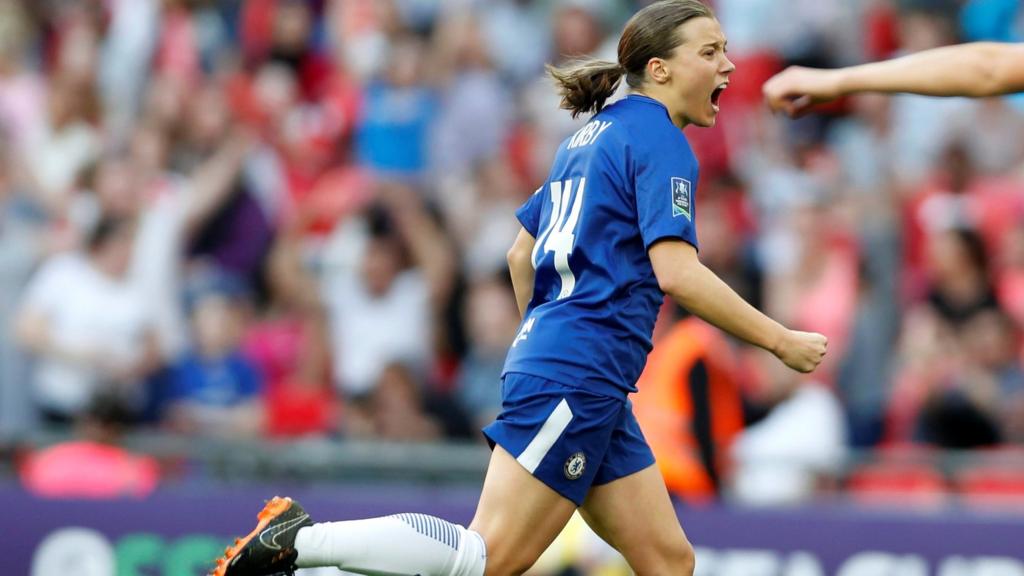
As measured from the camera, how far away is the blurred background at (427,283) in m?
8.58

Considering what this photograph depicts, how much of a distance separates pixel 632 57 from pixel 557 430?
4.00 feet

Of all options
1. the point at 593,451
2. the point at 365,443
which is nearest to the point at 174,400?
the point at 365,443

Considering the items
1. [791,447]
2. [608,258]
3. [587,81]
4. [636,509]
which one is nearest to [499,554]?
[636,509]

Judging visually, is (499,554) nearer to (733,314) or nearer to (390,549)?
(390,549)

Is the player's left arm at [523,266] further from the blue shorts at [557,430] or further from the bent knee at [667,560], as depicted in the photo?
the bent knee at [667,560]

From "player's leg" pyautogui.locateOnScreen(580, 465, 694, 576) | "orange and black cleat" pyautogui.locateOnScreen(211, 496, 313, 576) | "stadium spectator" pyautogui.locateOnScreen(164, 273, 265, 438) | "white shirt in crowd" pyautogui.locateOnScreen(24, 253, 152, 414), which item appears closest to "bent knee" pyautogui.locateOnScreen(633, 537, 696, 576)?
"player's leg" pyautogui.locateOnScreen(580, 465, 694, 576)

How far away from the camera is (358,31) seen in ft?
42.1

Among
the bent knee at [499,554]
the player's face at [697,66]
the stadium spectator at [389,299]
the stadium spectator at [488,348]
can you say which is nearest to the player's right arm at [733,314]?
the player's face at [697,66]

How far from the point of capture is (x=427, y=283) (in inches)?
425

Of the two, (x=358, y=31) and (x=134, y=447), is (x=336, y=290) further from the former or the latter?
(x=358, y=31)

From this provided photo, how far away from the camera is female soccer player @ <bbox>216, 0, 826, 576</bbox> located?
5078mm

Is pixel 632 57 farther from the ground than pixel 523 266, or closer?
farther from the ground

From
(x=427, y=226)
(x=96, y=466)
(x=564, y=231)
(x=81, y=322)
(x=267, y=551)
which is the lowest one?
(x=267, y=551)

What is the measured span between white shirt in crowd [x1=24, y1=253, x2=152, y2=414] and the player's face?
6.33 metres
